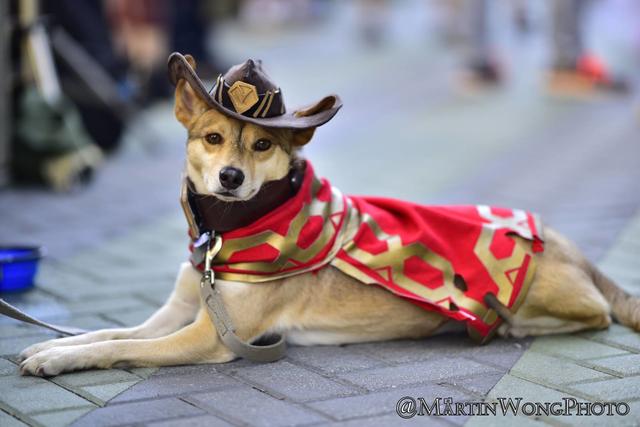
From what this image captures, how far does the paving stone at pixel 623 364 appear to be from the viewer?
142 inches

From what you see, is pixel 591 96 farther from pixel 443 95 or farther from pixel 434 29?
pixel 434 29

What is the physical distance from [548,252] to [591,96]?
266 inches

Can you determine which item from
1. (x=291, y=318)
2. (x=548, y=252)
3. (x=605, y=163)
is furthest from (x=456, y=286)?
(x=605, y=163)

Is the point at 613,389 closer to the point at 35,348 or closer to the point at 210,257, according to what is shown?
the point at 210,257

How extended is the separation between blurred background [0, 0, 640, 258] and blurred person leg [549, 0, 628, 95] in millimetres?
16

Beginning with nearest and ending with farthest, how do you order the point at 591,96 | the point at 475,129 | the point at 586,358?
the point at 586,358
the point at 475,129
the point at 591,96

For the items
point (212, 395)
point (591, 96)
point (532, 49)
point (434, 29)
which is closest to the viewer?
point (212, 395)

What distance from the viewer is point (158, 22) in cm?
1136

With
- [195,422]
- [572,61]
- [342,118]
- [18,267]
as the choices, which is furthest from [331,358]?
[572,61]

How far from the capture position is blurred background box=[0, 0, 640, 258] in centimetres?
671

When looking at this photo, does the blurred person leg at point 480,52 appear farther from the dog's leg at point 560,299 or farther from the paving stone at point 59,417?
the paving stone at point 59,417

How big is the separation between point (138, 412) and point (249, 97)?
1244 mm

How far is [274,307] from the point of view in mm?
3750

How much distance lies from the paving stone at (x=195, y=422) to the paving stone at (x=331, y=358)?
0.63 meters
